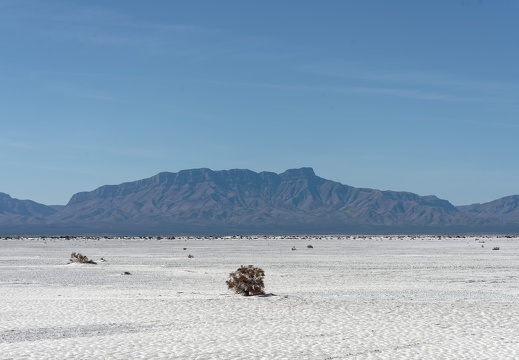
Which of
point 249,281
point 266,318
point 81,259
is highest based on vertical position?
point 81,259

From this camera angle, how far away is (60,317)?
18.2 metres

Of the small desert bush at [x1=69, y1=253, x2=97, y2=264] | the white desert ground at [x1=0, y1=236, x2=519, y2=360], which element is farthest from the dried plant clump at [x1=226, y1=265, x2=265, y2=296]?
the small desert bush at [x1=69, y1=253, x2=97, y2=264]

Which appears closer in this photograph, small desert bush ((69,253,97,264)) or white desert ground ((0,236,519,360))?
white desert ground ((0,236,519,360))

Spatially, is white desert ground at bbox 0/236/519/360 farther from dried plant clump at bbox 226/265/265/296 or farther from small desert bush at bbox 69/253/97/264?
small desert bush at bbox 69/253/97/264

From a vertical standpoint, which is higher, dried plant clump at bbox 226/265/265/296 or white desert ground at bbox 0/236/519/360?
dried plant clump at bbox 226/265/265/296

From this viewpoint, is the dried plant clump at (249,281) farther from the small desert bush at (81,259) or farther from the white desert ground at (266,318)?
the small desert bush at (81,259)

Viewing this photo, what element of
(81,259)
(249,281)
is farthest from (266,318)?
(81,259)

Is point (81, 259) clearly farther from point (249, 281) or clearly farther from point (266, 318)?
point (266, 318)

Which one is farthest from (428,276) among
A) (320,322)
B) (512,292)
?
(320,322)

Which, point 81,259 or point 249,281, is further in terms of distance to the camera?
point 81,259

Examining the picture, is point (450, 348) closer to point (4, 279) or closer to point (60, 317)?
point (60, 317)

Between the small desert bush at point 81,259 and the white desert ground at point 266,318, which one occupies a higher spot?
the small desert bush at point 81,259

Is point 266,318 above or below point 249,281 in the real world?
below

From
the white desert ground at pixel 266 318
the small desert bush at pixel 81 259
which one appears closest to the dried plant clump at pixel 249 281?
the white desert ground at pixel 266 318
